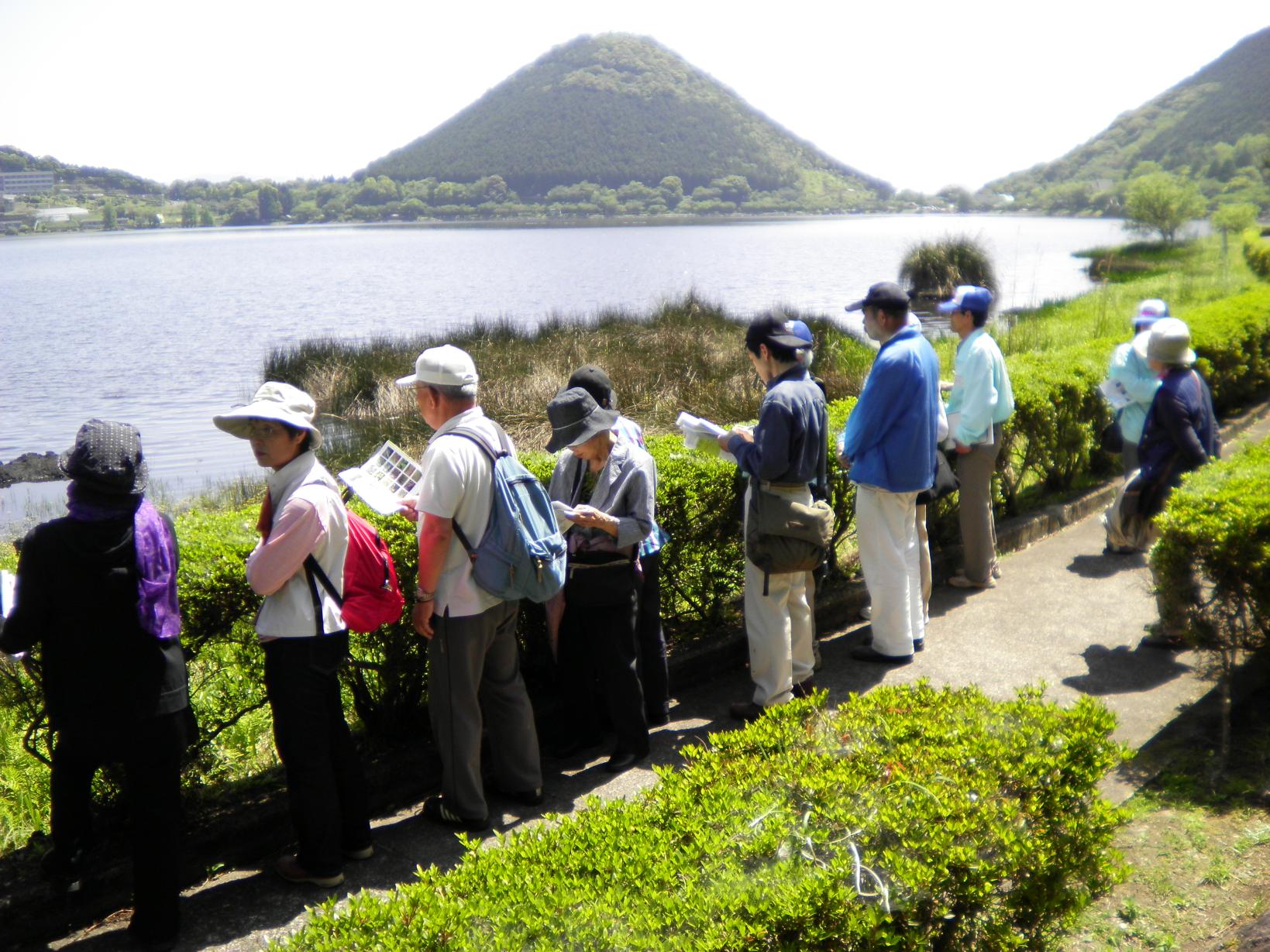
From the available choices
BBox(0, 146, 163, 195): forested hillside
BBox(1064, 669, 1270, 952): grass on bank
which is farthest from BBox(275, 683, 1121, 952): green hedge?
BBox(0, 146, 163, 195): forested hillside

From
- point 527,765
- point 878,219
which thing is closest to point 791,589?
point 527,765

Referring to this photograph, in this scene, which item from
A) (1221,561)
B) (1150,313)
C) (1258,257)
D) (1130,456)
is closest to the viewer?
(1221,561)

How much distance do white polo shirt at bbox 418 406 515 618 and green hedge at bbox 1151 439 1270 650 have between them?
3.02 metres

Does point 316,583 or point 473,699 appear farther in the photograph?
point 473,699

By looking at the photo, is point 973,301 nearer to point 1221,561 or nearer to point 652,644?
point 1221,561

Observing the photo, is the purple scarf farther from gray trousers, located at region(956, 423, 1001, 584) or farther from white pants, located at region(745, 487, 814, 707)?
gray trousers, located at region(956, 423, 1001, 584)

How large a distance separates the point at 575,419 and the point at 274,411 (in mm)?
1356

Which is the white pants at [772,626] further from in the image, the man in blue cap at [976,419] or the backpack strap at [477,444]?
the man in blue cap at [976,419]

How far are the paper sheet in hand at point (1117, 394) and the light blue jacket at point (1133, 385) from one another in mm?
22

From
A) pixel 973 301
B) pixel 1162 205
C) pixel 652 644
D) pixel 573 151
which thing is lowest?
pixel 652 644

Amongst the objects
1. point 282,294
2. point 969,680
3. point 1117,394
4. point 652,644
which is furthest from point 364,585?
point 282,294

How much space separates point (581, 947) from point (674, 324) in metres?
22.3

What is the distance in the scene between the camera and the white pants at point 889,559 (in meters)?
5.93

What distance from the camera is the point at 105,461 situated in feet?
11.4
